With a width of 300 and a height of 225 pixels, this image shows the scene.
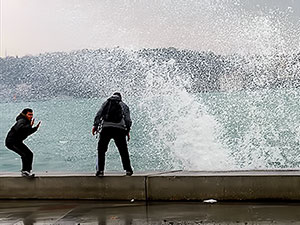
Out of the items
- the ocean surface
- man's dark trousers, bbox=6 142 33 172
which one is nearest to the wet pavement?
man's dark trousers, bbox=6 142 33 172

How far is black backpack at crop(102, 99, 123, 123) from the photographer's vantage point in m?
9.89

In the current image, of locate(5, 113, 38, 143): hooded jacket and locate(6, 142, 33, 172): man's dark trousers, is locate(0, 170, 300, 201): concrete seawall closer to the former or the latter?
locate(6, 142, 33, 172): man's dark trousers

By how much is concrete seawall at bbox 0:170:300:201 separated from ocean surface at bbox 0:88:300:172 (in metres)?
8.53

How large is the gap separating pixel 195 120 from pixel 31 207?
1386 centimetres

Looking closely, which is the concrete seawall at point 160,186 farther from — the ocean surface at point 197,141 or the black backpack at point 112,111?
the ocean surface at point 197,141

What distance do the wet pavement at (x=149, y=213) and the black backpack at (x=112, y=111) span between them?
4.90ft

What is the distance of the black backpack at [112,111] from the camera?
9891 millimetres

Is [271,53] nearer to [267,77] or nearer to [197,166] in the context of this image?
[267,77]

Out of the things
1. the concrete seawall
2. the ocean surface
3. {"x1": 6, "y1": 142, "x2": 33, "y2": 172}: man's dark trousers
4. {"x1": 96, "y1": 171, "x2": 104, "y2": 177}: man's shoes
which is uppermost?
the ocean surface

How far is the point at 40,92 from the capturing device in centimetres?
8262

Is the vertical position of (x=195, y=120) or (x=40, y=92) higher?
(x=40, y=92)

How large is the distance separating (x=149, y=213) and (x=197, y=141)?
514 inches

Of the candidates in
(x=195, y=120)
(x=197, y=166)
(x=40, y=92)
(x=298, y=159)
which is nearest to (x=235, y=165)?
(x=197, y=166)

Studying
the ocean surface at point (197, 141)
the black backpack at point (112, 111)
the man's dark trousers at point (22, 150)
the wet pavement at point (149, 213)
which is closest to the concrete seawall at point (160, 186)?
the wet pavement at point (149, 213)
